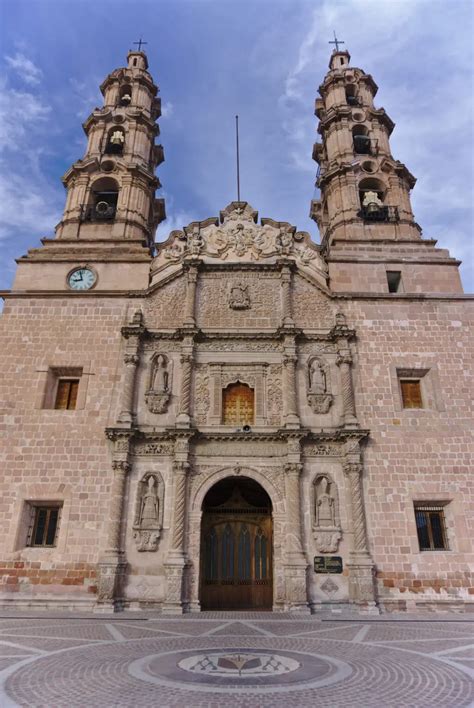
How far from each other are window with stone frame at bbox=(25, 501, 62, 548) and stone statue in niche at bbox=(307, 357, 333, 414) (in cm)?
856

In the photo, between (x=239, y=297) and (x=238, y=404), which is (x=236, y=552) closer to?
(x=238, y=404)

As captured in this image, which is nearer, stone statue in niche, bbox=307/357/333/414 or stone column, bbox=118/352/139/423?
stone column, bbox=118/352/139/423

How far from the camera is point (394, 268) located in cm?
1869

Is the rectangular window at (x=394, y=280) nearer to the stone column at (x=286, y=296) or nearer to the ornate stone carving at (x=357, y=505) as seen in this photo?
the stone column at (x=286, y=296)

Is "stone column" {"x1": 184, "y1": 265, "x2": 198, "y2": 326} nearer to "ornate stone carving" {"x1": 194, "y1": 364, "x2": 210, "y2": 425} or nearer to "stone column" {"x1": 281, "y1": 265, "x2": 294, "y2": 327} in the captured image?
"ornate stone carving" {"x1": 194, "y1": 364, "x2": 210, "y2": 425}

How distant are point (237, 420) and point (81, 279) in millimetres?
8095

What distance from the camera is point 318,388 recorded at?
1612cm

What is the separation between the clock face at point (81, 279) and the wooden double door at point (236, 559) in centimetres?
940

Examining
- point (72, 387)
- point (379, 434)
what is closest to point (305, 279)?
point (379, 434)

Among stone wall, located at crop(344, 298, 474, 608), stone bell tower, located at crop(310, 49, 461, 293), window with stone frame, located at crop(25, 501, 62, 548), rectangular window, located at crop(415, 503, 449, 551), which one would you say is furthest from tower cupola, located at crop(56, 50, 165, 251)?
rectangular window, located at crop(415, 503, 449, 551)

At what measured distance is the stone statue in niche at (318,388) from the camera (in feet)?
52.2

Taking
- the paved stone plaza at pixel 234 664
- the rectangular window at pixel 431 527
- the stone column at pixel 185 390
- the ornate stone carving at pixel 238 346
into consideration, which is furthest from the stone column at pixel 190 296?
the rectangular window at pixel 431 527

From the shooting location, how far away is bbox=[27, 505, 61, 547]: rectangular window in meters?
14.6

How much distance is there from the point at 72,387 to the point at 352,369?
961cm
